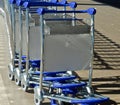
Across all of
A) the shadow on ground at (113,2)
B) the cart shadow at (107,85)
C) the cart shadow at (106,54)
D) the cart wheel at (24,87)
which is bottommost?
the shadow on ground at (113,2)

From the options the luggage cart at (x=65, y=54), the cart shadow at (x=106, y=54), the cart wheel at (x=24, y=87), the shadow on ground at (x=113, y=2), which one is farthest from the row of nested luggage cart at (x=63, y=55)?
the shadow on ground at (x=113, y=2)

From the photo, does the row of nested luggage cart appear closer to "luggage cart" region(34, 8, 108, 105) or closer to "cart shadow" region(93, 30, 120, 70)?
"luggage cart" region(34, 8, 108, 105)

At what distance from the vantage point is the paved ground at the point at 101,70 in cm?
745

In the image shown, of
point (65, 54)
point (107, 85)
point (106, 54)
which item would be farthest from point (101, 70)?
point (65, 54)

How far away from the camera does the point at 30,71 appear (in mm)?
7840

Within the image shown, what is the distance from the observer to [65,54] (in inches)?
265

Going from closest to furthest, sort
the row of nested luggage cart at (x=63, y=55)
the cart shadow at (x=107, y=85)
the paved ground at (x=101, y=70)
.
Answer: the row of nested luggage cart at (x=63, y=55)
the paved ground at (x=101, y=70)
the cart shadow at (x=107, y=85)

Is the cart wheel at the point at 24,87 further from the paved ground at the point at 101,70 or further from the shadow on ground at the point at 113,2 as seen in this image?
the shadow on ground at the point at 113,2

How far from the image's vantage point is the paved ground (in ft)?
24.4

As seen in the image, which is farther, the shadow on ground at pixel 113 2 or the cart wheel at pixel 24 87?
the shadow on ground at pixel 113 2

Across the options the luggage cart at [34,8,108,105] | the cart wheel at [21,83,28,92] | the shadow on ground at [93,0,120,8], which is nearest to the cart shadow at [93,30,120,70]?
the cart wheel at [21,83,28,92]

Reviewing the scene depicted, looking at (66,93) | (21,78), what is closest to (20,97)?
(21,78)

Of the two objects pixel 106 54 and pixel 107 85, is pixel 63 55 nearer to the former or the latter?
pixel 107 85

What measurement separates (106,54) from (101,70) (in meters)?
1.74
